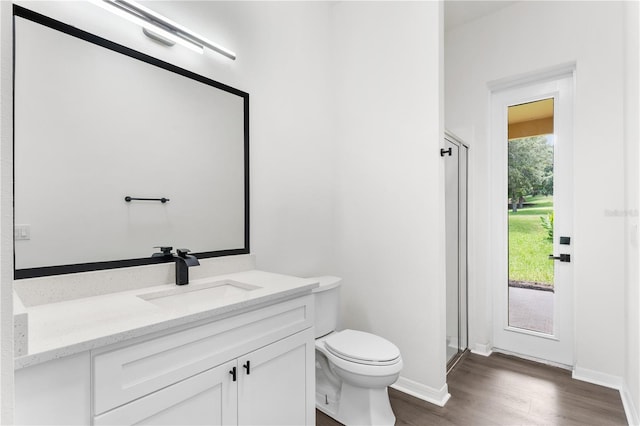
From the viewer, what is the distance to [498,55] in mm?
2760

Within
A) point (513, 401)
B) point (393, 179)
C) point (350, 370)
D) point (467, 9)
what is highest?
point (467, 9)

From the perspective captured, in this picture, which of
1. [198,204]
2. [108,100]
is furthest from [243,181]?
[108,100]

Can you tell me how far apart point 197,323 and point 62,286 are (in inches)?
23.3

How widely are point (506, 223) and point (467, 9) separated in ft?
6.06

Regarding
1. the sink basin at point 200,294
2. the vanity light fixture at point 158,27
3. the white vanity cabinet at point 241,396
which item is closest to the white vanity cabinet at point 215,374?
the white vanity cabinet at point 241,396

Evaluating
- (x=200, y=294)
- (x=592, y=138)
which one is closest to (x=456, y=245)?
(x=592, y=138)

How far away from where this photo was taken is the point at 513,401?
2.05 metres

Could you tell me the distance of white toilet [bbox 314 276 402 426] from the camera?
5.58 feet

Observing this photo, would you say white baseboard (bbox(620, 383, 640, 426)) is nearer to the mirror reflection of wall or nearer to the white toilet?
the white toilet

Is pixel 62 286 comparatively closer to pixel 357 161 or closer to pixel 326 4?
pixel 357 161

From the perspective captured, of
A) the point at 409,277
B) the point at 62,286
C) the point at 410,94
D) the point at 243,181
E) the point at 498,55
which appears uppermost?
the point at 498,55

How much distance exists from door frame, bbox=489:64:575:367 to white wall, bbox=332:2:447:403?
1.06m

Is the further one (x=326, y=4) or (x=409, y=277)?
(x=326, y=4)

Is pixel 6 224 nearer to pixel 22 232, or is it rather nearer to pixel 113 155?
pixel 22 232
